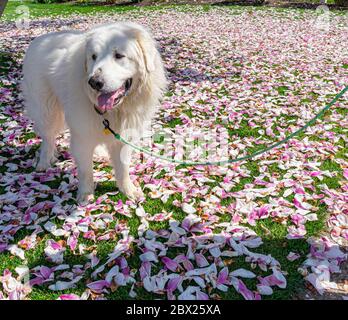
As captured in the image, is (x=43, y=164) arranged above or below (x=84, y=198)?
above

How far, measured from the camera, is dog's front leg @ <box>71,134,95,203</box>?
3926 millimetres

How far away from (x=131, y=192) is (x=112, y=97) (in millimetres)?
1383

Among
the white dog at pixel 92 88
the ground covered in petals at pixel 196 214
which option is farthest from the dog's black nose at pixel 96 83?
the ground covered in petals at pixel 196 214

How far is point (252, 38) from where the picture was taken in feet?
43.9

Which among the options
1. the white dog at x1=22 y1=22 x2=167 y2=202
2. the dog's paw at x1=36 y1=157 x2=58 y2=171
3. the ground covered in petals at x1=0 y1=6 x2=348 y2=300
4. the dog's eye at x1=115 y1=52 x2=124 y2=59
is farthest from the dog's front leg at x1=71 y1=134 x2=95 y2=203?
the dog's eye at x1=115 y1=52 x2=124 y2=59

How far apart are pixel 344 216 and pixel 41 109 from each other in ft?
12.4

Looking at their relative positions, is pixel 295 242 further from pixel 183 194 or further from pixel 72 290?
pixel 72 290

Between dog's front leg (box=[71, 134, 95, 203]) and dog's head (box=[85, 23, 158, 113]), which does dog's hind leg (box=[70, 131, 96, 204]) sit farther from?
dog's head (box=[85, 23, 158, 113])

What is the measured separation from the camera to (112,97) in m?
3.31

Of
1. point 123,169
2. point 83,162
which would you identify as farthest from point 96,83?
point 123,169

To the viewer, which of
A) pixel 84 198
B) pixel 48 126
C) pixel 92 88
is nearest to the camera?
pixel 92 88

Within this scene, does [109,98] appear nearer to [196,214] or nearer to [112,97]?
[112,97]

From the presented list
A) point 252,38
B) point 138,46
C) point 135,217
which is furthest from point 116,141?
point 252,38

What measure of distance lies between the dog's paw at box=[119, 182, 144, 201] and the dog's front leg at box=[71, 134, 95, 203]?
37cm
